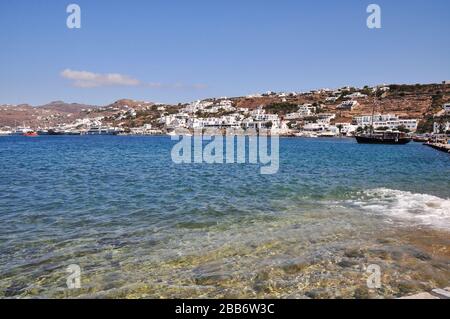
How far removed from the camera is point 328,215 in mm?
13883

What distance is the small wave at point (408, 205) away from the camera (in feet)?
43.3

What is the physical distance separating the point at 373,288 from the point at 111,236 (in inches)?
283

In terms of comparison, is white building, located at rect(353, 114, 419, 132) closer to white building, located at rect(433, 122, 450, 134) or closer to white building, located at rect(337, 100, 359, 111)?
white building, located at rect(433, 122, 450, 134)

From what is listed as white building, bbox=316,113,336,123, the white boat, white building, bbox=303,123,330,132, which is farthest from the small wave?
white building, bbox=316,113,336,123

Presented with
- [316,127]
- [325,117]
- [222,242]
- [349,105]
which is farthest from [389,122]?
[222,242]

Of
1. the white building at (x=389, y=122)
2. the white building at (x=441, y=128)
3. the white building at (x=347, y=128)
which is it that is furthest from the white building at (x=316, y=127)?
the white building at (x=441, y=128)

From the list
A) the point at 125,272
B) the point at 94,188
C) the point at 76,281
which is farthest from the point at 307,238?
the point at 94,188

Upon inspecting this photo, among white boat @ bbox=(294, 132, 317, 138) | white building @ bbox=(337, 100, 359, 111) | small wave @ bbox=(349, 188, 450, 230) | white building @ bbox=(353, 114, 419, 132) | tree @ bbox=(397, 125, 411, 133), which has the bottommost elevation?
white boat @ bbox=(294, 132, 317, 138)

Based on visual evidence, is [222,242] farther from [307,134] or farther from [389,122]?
[307,134]

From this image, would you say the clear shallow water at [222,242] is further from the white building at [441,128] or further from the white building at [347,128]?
the white building at [347,128]

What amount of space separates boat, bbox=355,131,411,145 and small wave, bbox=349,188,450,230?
79685 mm

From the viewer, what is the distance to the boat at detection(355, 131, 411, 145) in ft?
303

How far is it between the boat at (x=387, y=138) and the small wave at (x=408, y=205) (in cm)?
7969
